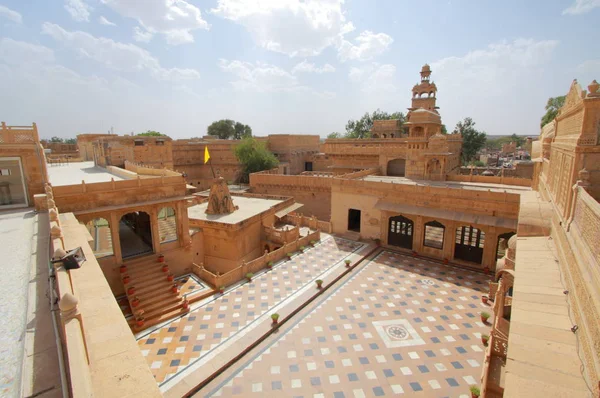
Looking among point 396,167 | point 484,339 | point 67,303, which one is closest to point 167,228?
point 67,303

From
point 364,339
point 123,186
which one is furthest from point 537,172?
point 123,186

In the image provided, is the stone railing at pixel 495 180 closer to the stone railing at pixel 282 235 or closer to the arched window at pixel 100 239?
the stone railing at pixel 282 235

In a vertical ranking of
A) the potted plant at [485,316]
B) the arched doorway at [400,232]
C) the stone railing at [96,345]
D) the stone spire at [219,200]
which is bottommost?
the potted plant at [485,316]

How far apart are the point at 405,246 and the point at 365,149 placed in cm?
1438

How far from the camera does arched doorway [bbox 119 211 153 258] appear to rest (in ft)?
45.8

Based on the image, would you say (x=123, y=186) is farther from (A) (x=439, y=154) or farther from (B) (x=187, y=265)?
(A) (x=439, y=154)

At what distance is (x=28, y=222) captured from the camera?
8.63 m

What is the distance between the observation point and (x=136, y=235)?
1622 cm

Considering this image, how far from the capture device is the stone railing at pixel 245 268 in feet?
42.6

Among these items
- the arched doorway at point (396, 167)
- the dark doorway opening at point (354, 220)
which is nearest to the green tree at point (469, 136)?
the arched doorway at point (396, 167)

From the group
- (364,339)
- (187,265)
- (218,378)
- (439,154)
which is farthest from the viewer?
(439,154)

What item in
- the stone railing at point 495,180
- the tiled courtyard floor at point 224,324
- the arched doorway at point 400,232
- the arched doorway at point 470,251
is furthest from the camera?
the stone railing at point 495,180

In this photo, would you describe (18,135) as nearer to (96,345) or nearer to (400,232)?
(96,345)

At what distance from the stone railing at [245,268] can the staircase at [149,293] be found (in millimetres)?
1503
